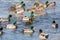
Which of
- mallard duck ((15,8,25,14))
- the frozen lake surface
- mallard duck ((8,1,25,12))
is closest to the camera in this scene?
the frozen lake surface

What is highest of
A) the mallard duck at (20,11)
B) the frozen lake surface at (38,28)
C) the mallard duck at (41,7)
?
the mallard duck at (41,7)

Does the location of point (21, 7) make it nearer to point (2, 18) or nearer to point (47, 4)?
point (47, 4)

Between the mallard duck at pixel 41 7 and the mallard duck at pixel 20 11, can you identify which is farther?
the mallard duck at pixel 41 7

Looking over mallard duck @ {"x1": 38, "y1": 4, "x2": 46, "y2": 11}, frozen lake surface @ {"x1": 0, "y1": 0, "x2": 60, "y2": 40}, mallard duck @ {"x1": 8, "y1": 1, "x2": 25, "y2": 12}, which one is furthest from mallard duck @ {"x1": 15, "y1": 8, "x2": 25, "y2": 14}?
mallard duck @ {"x1": 38, "y1": 4, "x2": 46, "y2": 11}

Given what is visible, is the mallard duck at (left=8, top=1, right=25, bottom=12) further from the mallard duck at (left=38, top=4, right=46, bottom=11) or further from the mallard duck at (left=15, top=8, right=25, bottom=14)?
the mallard duck at (left=38, top=4, right=46, bottom=11)

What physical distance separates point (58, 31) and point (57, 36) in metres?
1.55

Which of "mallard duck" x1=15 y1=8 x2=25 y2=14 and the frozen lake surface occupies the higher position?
"mallard duck" x1=15 y1=8 x2=25 y2=14

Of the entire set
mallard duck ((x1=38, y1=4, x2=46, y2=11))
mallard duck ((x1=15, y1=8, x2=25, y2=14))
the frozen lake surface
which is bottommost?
the frozen lake surface

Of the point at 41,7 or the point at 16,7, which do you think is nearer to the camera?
the point at 41,7

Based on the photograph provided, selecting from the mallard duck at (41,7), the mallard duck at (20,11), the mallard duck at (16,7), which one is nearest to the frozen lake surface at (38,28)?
the mallard duck at (16,7)

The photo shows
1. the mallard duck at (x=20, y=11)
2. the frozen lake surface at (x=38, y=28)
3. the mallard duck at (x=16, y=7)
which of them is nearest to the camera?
the frozen lake surface at (x=38, y=28)

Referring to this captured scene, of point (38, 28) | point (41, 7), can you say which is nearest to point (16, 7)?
point (41, 7)

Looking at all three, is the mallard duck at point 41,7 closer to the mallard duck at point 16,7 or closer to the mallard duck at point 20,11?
the mallard duck at point 20,11

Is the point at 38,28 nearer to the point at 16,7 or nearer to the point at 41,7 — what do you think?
the point at 41,7
